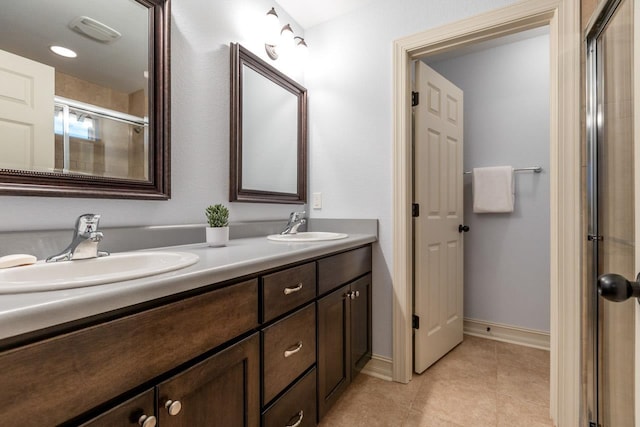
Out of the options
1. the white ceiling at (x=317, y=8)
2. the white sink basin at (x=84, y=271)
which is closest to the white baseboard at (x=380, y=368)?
the white sink basin at (x=84, y=271)

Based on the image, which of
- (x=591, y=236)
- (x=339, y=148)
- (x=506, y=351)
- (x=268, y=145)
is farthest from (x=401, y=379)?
(x=268, y=145)

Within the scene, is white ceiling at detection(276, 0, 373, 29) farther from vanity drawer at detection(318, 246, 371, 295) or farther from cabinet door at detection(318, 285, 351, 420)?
cabinet door at detection(318, 285, 351, 420)

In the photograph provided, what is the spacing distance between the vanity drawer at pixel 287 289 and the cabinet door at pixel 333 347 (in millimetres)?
133

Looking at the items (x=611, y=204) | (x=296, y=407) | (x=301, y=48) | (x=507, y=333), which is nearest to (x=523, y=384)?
(x=507, y=333)

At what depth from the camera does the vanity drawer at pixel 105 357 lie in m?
0.49

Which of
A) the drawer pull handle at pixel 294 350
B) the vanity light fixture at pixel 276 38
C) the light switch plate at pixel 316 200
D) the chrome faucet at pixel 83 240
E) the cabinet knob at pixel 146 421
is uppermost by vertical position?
the vanity light fixture at pixel 276 38

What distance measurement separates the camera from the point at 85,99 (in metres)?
1.05

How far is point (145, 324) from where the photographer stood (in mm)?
657

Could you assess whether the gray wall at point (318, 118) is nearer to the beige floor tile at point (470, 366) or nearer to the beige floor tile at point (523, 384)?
the beige floor tile at point (470, 366)

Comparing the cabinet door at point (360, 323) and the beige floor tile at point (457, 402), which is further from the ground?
the cabinet door at point (360, 323)

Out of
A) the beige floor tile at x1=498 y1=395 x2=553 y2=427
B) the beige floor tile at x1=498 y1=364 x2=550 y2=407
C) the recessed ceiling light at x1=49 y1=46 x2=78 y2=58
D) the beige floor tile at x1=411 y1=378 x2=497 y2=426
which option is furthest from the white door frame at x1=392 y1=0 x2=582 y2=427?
the recessed ceiling light at x1=49 y1=46 x2=78 y2=58

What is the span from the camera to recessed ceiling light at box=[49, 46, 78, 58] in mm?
982

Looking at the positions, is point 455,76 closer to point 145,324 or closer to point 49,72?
point 49,72

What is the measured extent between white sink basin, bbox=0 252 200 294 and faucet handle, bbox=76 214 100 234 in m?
0.09
